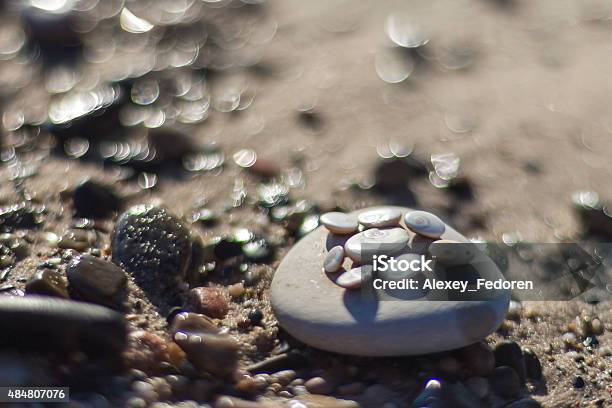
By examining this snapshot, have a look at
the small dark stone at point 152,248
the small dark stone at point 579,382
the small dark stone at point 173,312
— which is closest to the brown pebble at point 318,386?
the small dark stone at point 173,312

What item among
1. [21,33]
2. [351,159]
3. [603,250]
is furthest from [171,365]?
[21,33]

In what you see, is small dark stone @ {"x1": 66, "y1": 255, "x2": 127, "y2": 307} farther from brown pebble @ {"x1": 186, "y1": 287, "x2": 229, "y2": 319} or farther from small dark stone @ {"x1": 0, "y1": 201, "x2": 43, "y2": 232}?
small dark stone @ {"x1": 0, "y1": 201, "x2": 43, "y2": 232}

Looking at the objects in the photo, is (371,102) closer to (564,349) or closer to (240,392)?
(564,349)

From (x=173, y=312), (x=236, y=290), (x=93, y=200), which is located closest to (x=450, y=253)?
(x=236, y=290)

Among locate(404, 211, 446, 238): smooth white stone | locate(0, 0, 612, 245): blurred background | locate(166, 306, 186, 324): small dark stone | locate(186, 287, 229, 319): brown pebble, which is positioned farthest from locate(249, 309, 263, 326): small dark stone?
locate(0, 0, 612, 245): blurred background

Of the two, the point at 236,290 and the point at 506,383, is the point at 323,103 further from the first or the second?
the point at 506,383
